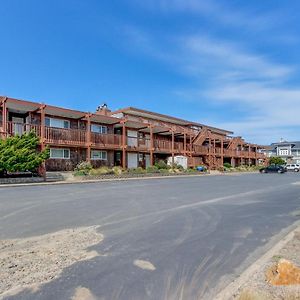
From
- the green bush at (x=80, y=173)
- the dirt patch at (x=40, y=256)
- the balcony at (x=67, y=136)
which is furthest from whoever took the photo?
the green bush at (x=80, y=173)

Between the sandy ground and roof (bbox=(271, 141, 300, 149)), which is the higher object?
roof (bbox=(271, 141, 300, 149))

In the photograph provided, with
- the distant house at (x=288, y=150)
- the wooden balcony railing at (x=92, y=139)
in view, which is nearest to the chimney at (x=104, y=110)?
the wooden balcony railing at (x=92, y=139)

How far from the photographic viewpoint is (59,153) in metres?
27.8

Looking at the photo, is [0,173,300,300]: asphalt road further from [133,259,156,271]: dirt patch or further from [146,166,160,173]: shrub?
[146,166,160,173]: shrub

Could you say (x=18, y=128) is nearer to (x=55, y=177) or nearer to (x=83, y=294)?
(x=55, y=177)

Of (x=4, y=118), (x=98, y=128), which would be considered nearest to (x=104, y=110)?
(x=98, y=128)

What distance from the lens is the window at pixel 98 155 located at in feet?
102

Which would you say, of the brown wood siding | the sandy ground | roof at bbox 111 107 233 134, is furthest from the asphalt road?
roof at bbox 111 107 233 134

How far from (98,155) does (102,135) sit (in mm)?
2794

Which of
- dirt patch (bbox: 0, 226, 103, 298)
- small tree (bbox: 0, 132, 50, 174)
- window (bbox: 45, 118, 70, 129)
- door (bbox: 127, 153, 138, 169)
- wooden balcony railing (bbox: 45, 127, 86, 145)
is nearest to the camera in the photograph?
dirt patch (bbox: 0, 226, 103, 298)

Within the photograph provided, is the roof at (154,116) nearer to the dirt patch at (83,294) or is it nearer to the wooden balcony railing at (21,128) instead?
the wooden balcony railing at (21,128)

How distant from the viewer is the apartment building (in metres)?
24.7

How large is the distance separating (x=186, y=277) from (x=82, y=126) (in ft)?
89.1

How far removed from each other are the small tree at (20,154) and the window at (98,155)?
8.67 metres
